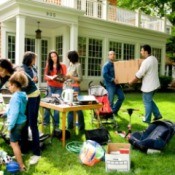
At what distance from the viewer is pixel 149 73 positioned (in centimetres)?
710

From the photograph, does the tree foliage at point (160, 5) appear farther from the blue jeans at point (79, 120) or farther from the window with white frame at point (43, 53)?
the blue jeans at point (79, 120)

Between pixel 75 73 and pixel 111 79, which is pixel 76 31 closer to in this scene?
pixel 111 79

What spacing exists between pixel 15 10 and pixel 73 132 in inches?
334

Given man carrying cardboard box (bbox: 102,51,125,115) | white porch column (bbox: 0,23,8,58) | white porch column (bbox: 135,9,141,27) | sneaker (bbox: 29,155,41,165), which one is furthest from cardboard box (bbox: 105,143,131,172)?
white porch column (bbox: 135,9,141,27)

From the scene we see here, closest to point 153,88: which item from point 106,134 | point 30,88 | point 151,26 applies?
point 106,134

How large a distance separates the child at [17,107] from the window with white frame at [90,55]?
41.6ft

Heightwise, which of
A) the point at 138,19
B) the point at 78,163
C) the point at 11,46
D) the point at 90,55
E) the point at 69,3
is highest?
the point at 138,19

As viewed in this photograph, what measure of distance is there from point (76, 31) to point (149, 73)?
862cm

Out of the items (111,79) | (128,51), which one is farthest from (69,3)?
(111,79)

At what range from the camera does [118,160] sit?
4.30m

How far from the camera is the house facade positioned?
13586 millimetres

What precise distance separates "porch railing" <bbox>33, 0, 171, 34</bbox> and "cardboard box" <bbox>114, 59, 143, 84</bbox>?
24.2ft

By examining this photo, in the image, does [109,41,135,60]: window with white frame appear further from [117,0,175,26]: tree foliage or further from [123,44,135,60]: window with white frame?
[117,0,175,26]: tree foliage

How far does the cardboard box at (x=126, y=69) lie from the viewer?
7468 mm
